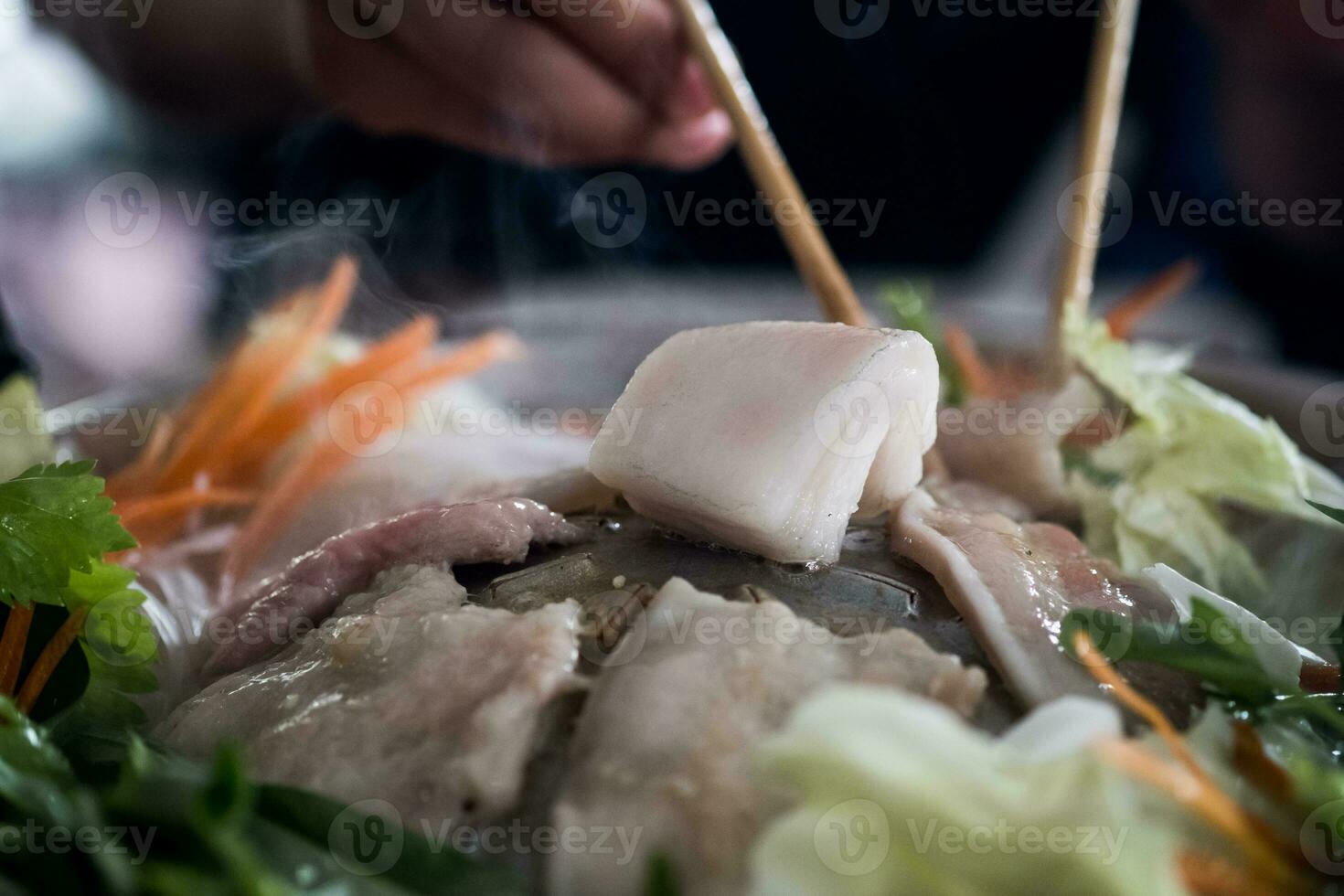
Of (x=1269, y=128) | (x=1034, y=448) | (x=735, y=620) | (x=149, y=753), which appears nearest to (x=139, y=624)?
(x=149, y=753)

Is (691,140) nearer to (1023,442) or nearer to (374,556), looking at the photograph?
(1023,442)

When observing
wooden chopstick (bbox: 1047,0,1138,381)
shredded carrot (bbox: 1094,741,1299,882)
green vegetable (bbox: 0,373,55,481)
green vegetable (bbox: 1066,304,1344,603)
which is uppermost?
wooden chopstick (bbox: 1047,0,1138,381)

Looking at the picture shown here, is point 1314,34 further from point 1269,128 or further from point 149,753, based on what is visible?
point 149,753

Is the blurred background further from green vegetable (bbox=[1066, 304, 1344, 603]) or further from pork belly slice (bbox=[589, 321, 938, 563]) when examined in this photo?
pork belly slice (bbox=[589, 321, 938, 563])

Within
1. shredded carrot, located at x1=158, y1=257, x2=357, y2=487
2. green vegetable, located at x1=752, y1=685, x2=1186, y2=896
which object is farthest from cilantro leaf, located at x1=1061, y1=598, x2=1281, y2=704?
shredded carrot, located at x1=158, y1=257, x2=357, y2=487

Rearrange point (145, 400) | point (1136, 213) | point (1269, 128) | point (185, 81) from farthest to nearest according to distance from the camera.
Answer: point (1136, 213) < point (1269, 128) < point (185, 81) < point (145, 400)

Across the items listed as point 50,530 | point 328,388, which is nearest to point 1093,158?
point 328,388
